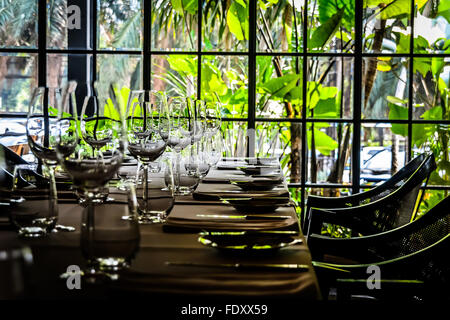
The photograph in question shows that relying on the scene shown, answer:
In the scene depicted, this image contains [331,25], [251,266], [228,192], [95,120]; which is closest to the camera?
[251,266]

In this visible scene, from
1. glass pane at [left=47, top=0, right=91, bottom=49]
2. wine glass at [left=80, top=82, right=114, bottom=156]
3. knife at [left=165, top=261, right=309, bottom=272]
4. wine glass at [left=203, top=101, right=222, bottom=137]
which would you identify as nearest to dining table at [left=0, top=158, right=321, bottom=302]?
knife at [left=165, top=261, right=309, bottom=272]

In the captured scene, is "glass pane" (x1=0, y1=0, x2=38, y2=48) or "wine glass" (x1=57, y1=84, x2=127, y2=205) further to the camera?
"glass pane" (x1=0, y1=0, x2=38, y2=48)

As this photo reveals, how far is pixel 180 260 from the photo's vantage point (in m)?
1.21

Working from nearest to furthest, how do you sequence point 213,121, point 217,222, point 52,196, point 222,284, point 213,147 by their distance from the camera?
point 222,284 < point 52,196 < point 217,222 < point 213,147 < point 213,121

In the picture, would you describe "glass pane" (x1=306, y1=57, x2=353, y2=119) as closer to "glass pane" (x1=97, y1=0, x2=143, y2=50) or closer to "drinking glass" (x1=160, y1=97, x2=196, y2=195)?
"glass pane" (x1=97, y1=0, x2=143, y2=50)

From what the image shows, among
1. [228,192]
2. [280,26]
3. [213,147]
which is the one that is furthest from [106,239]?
[280,26]

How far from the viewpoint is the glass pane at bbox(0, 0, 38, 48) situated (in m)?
4.45

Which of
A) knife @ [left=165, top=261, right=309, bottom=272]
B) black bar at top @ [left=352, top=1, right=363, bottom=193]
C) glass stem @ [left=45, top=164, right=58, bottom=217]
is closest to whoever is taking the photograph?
knife @ [left=165, top=261, right=309, bottom=272]

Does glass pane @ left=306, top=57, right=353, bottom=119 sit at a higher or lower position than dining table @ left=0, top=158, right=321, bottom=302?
higher

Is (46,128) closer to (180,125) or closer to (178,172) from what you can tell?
(178,172)

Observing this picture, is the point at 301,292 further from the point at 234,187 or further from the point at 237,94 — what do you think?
the point at 237,94

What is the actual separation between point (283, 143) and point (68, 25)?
1.73 meters

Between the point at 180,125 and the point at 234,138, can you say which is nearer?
the point at 180,125

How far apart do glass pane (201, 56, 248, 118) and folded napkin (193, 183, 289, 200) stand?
2.07 m
